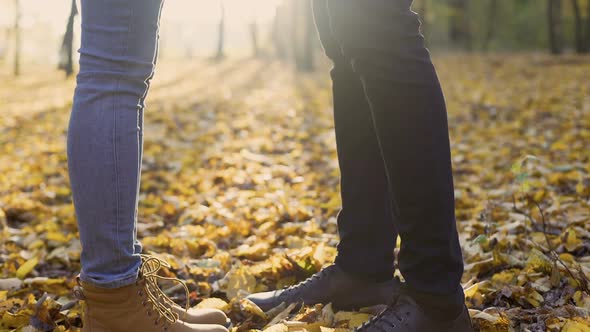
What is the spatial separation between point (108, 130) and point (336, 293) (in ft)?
2.66

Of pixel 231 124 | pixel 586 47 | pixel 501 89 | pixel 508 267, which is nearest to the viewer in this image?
pixel 508 267

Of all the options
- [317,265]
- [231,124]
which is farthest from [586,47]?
[317,265]

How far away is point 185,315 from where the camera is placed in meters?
1.46

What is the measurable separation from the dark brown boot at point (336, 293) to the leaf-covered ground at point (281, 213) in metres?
0.04

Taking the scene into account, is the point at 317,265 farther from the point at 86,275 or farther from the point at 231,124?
the point at 231,124

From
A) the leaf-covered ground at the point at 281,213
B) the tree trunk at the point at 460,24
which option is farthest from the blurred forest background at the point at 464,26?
the leaf-covered ground at the point at 281,213

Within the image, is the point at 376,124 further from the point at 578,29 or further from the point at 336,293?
the point at 578,29

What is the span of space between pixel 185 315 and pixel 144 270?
0.19 m

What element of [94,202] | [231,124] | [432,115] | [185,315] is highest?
[432,115]

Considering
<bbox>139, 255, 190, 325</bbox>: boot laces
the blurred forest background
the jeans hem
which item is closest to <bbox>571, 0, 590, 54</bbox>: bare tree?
the blurred forest background

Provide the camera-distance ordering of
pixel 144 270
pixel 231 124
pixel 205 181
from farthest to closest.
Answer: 1. pixel 231 124
2. pixel 205 181
3. pixel 144 270

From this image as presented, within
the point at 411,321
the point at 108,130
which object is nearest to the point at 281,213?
the point at 411,321

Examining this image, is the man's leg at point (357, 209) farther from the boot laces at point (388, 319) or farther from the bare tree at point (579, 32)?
the bare tree at point (579, 32)

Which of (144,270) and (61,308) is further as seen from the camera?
(61,308)
